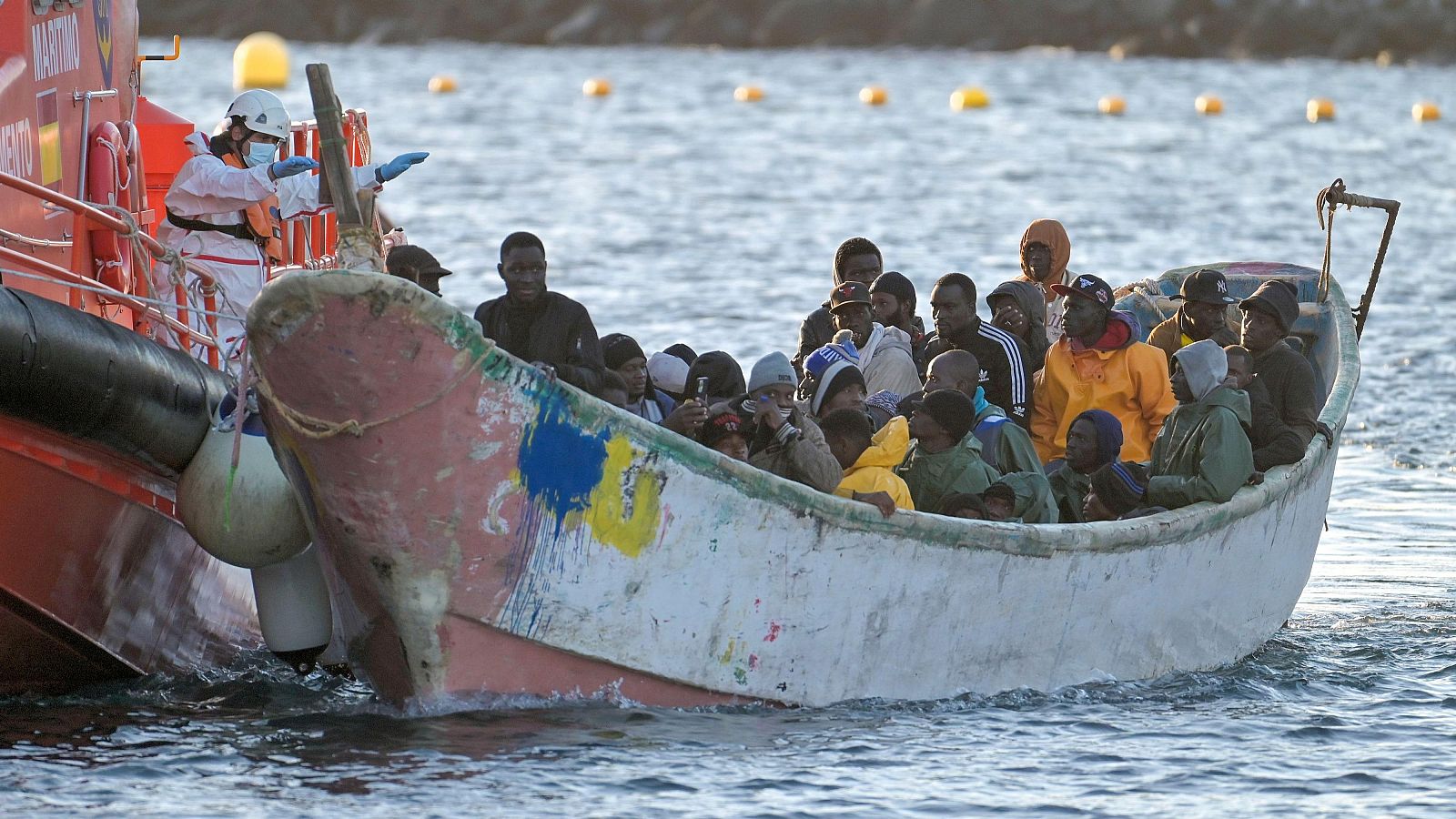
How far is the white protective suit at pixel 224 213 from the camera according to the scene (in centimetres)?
907

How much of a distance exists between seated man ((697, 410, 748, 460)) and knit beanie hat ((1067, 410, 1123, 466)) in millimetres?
1770

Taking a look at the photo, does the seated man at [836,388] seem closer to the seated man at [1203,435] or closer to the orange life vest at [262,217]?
the seated man at [1203,435]

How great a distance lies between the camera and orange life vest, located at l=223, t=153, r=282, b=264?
9.45m

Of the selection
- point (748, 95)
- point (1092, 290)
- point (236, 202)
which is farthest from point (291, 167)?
point (748, 95)

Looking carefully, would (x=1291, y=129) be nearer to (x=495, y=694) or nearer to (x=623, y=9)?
(x=623, y=9)

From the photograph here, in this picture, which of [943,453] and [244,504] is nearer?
[244,504]

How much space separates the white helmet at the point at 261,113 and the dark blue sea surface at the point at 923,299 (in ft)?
7.04

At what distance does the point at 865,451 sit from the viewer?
8.32 m

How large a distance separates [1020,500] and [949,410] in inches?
19.2

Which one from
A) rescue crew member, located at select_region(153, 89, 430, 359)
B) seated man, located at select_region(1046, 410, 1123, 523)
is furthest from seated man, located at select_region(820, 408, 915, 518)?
rescue crew member, located at select_region(153, 89, 430, 359)

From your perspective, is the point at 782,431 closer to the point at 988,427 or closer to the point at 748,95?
the point at 988,427

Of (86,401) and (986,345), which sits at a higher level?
(986,345)

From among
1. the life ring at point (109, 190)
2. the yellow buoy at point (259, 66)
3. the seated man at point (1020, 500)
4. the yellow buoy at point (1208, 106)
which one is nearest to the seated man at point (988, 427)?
the seated man at point (1020, 500)

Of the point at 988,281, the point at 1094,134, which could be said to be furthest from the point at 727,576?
the point at 1094,134
